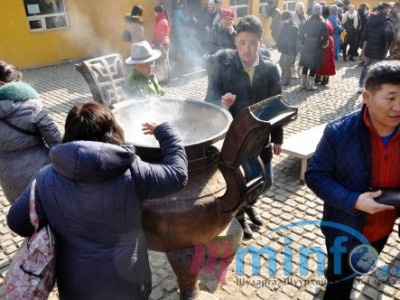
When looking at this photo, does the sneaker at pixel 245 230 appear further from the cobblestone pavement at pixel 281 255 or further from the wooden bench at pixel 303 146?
the wooden bench at pixel 303 146

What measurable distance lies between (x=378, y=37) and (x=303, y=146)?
203 inches

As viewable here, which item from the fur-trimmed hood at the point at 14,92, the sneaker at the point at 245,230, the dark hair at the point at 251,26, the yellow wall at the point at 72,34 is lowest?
the sneaker at the point at 245,230

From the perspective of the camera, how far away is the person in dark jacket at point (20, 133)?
3039 millimetres

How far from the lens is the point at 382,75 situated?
212 centimetres

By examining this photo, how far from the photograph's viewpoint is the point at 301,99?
905cm

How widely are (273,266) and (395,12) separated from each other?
11637 millimetres

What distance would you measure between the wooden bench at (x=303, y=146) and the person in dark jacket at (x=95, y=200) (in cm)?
337

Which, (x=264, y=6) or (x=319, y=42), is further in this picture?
(x=264, y=6)

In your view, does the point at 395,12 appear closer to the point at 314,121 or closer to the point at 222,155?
the point at 314,121

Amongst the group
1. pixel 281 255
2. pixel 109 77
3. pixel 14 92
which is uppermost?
pixel 14 92

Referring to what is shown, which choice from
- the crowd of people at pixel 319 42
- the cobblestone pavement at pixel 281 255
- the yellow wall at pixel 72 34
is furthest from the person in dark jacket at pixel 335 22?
the yellow wall at pixel 72 34

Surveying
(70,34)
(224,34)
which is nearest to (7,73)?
(224,34)

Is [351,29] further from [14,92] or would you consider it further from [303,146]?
[14,92]

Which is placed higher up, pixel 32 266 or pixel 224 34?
pixel 224 34
